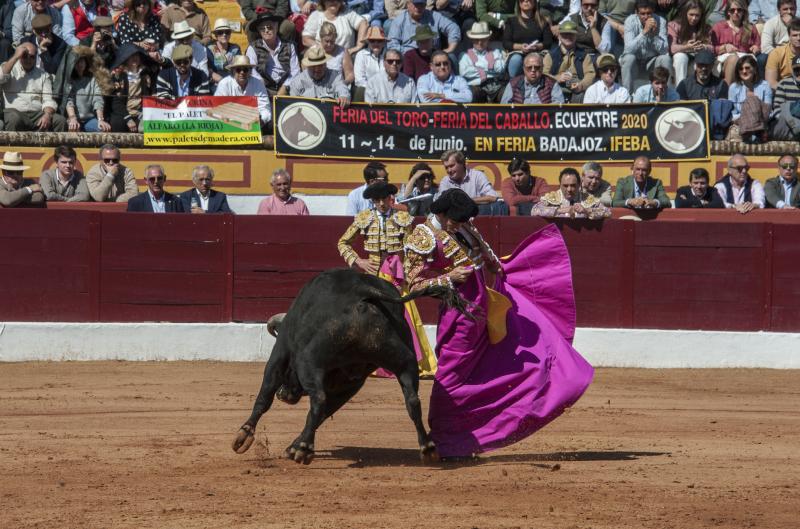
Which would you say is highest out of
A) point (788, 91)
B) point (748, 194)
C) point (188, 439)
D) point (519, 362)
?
point (788, 91)

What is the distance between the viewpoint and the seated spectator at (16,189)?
410 inches

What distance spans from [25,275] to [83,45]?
250 cm

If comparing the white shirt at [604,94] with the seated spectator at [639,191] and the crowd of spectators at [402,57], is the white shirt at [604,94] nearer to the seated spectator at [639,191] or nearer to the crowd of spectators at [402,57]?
the crowd of spectators at [402,57]

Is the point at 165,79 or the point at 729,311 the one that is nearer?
the point at 729,311

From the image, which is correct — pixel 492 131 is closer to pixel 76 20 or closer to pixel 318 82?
pixel 318 82

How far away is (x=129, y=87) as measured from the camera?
11.9 meters

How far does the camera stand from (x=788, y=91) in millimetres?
12023

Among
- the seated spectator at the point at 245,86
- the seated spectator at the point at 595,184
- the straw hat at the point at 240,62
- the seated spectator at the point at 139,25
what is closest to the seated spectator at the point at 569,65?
the seated spectator at the point at 595,184

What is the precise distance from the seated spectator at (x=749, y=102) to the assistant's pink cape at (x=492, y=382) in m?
6.05

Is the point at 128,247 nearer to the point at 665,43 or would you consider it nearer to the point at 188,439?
the point at 188,439

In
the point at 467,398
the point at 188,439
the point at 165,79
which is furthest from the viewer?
the point at 165,79

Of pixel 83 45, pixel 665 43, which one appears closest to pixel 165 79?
pixel 83 45

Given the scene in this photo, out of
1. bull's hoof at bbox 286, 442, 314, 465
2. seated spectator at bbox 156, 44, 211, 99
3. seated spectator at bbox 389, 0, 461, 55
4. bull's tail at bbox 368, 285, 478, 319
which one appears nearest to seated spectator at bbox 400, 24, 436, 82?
seated spectator at bbox 389, 0, 461, 55

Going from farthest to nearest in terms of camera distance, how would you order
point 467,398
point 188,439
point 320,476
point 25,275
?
point 25,275, point 188,439, point 467,398, point 320,476
